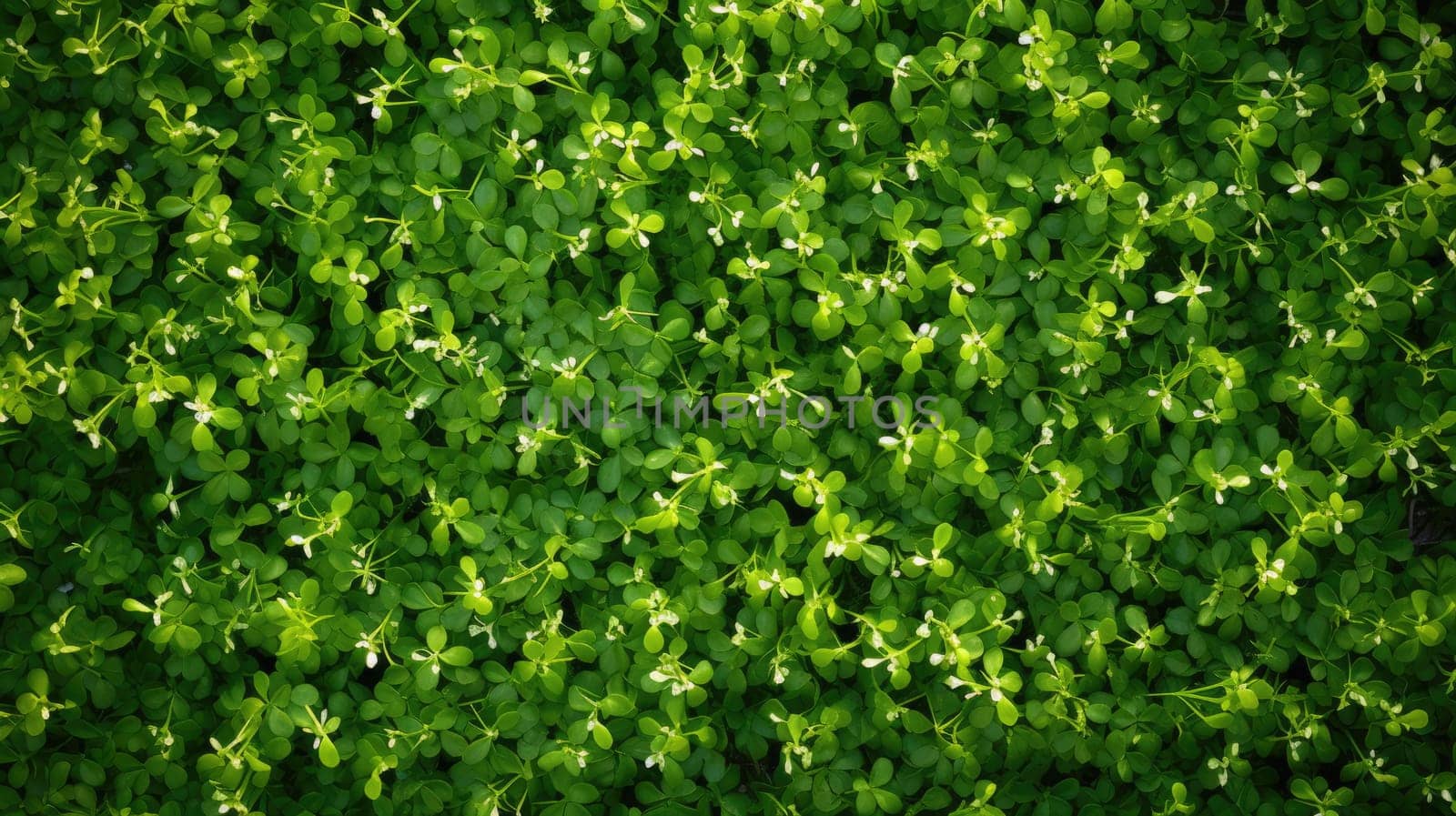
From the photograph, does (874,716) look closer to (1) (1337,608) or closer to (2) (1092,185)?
(1) (1337,608)

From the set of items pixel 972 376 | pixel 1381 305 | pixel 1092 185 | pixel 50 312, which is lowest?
pixel 50 312

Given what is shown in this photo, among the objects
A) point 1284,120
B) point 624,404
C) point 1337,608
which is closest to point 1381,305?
point 1284,120

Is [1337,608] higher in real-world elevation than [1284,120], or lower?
lower

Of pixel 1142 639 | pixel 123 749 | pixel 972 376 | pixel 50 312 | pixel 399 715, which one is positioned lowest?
pixel 123 749

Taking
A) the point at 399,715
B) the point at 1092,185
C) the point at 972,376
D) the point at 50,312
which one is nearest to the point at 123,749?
the point at 399,715

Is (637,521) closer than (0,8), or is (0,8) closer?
(637,521)

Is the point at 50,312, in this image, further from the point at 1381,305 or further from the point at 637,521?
the point at 1381,305
